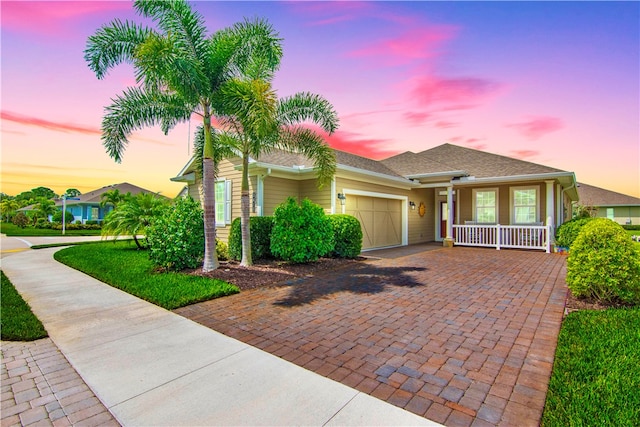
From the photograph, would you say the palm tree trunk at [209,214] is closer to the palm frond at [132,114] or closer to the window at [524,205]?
the palm frond at [132,114]

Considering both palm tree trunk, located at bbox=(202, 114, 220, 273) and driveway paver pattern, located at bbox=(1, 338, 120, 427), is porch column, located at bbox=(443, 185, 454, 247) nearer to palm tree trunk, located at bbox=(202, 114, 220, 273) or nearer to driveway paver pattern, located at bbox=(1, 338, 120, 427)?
palm tree trunk, located at bbox=(202, 114, 220, 273)

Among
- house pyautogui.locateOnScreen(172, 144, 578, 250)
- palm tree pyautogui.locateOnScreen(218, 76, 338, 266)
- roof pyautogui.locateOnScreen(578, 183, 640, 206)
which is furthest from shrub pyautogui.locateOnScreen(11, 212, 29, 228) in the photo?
roof pyautogui.locateOnScreen(578, 183, 640, 206)

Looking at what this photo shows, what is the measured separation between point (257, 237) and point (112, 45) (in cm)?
602

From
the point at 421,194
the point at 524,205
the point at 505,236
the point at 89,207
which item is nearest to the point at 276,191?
the point at 421,194

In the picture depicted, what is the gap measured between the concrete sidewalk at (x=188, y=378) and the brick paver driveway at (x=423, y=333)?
0.88 ft

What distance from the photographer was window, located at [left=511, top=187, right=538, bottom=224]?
13672 mm

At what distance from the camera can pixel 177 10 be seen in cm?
739

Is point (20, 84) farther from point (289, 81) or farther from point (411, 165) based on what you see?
point (411, 165)

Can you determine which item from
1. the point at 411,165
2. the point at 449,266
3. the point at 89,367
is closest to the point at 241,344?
the point at 89,367

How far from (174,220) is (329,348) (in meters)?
6.22

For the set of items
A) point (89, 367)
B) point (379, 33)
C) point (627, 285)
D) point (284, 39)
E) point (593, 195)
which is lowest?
point (89, 367)

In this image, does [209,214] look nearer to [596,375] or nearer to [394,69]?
[394,69]

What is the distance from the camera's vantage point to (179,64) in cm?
680

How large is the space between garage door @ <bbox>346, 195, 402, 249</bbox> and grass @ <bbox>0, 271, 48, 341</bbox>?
29.6 ft
